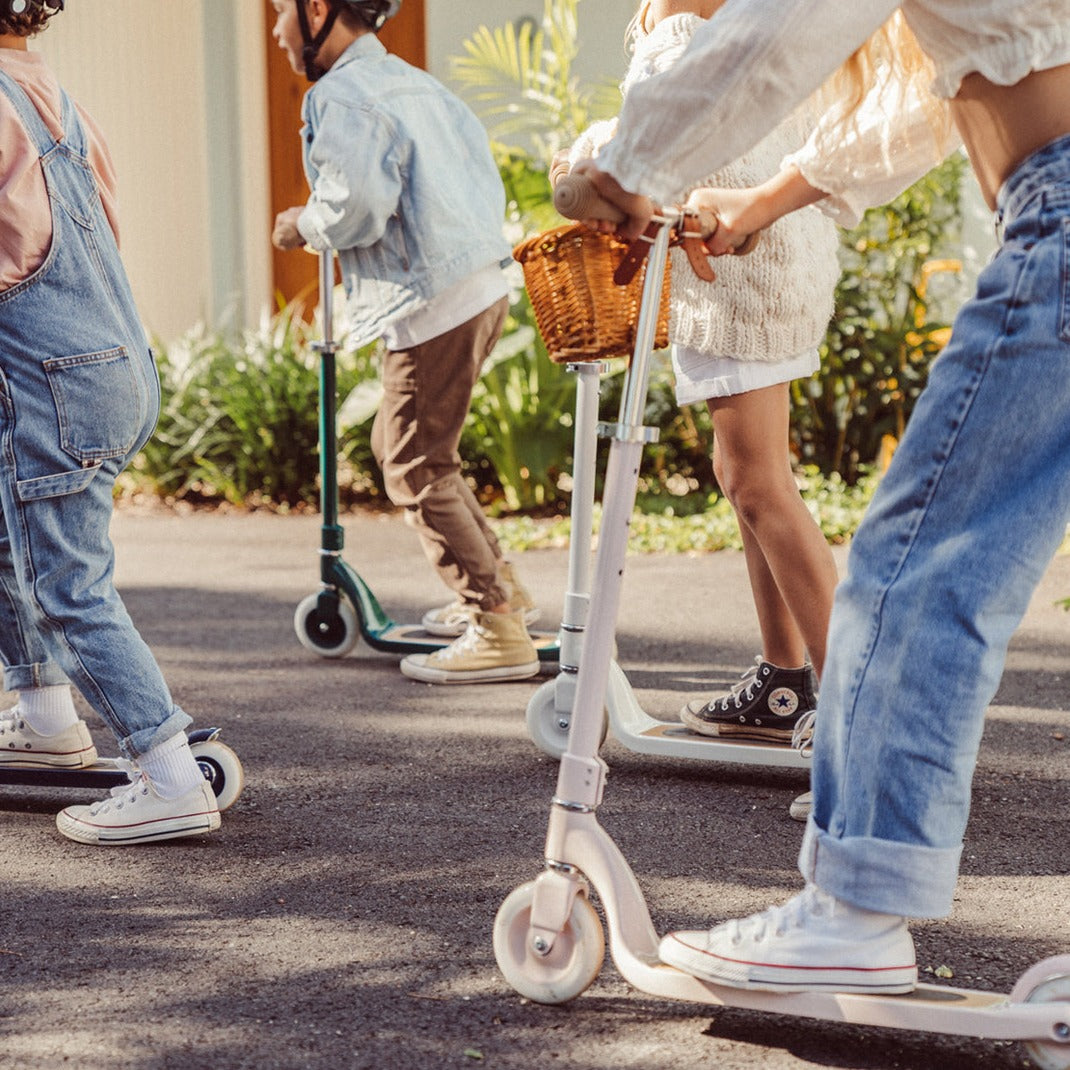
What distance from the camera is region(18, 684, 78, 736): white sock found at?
140 inches

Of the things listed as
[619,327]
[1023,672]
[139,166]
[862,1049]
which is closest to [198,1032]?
[862,1049]

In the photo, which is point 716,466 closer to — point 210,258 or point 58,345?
point 58,345

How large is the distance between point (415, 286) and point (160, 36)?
7.55 meters

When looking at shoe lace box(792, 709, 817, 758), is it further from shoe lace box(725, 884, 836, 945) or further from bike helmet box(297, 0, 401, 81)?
bike helmet box(297, 0, 401, 81)

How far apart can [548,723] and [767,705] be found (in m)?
0.53

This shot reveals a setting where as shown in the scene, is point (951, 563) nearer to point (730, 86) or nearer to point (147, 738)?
point (730, 86)

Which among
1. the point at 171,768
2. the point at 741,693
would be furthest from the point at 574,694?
the point at 171,768

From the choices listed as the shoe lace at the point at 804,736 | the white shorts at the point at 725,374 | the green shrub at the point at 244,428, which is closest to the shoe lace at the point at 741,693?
the shoe lace at the point at 804,736

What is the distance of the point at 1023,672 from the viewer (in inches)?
199

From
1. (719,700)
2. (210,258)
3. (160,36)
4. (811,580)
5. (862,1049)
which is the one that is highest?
(160,36)

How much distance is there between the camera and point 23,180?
313cm

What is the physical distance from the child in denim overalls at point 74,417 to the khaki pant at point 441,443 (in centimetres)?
156

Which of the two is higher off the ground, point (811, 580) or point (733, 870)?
point (811, 580)

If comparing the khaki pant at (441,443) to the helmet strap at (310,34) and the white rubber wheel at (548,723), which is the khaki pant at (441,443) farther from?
the white rubber wheel at (548,723)
